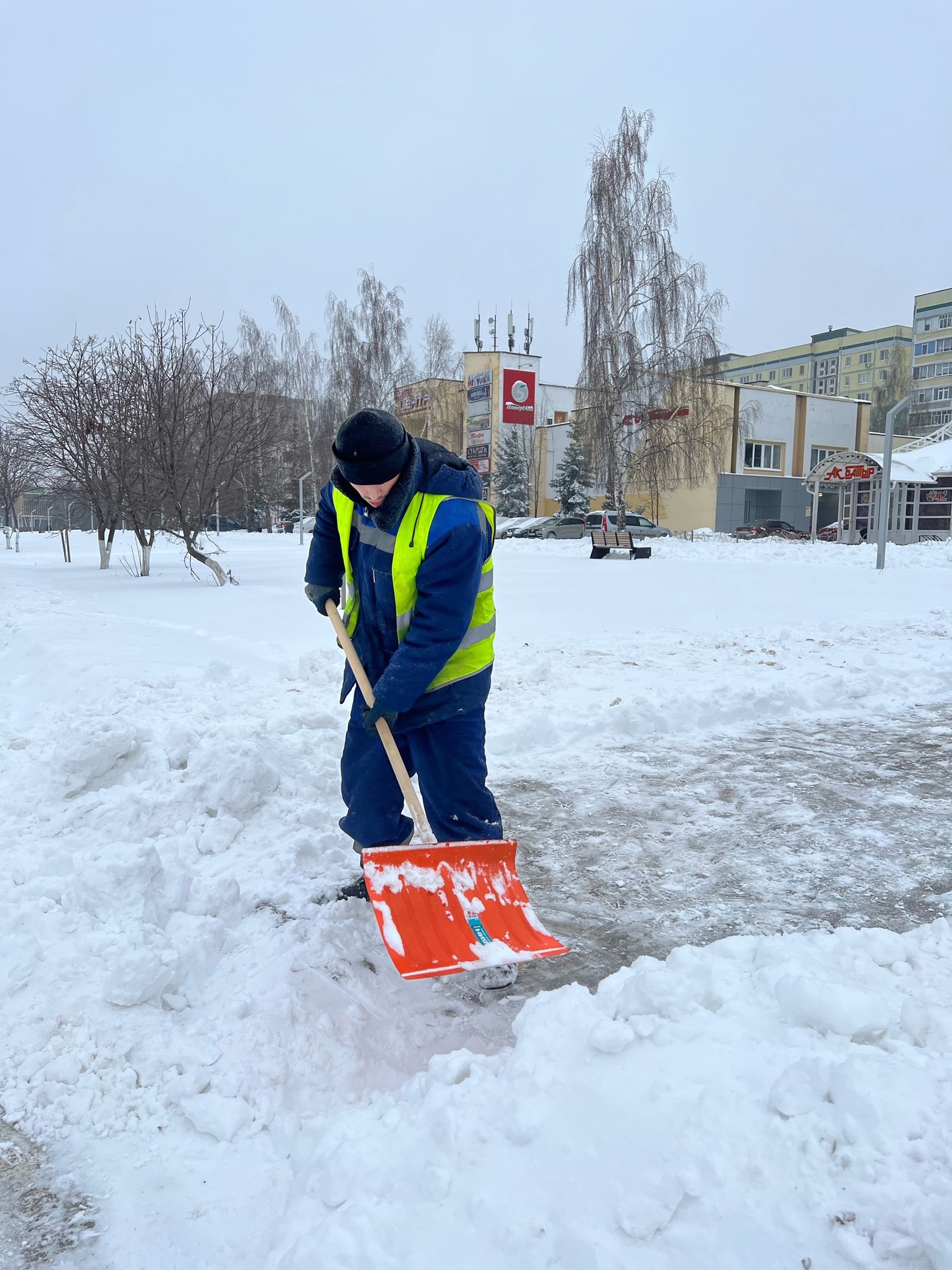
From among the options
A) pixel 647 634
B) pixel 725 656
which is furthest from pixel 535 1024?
pixel 647 634

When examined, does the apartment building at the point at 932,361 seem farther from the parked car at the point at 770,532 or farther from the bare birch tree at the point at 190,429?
the bare birch tree at the point at 190,429

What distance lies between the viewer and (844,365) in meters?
69.9

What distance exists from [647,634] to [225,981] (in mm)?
5981

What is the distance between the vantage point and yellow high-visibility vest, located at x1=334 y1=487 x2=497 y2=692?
2283 millimetres

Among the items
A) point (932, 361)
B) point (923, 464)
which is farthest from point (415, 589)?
point (932, 361)

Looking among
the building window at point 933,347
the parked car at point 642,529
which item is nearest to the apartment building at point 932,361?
the building window at point 933,347

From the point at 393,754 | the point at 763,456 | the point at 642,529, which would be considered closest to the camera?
the point at 393,754

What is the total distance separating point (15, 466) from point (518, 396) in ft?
71.4

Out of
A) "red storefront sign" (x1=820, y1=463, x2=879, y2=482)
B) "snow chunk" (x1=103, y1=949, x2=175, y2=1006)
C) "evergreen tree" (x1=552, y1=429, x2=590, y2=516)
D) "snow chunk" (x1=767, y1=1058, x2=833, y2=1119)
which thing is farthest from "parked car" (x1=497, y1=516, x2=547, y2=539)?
"snow chunk" (x1=767, y1=1058, x2=833, y2=1119)

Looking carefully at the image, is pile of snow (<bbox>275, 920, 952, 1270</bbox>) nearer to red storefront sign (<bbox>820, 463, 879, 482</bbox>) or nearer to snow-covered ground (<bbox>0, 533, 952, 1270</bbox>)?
snow-covered ground (<bbox>0, 533, 952, 1270</bbox>)

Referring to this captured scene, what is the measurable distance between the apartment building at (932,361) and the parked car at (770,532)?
31.5m

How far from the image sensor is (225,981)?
232 cm

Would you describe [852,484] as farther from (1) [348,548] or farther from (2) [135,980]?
(2) [135,980]

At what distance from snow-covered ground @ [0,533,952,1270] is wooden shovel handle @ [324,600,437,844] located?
1.30 ft
